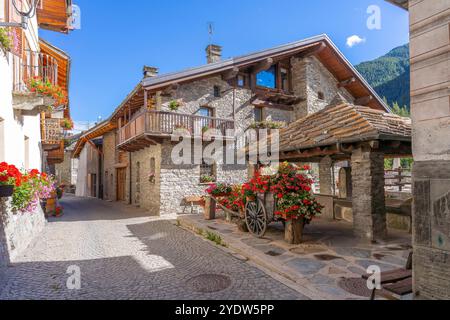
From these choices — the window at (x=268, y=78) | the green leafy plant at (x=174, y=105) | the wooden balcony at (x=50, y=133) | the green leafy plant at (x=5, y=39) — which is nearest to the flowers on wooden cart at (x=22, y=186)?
the green leafy plant at (x=5, y=39)

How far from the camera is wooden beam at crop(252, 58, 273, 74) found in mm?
15492

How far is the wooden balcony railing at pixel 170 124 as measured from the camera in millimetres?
12172

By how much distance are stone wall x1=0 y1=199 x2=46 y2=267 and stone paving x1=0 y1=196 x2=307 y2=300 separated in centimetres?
21

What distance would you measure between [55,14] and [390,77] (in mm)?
53766

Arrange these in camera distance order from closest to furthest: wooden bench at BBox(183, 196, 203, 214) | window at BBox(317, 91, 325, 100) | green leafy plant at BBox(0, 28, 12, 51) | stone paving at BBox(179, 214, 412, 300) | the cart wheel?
stone paving at BBox(179, 214, 412, 300) → green leafy plant at BBox(0, 28, 12, 51) → the cart wheel → wooden bench at BBox(183, 196, 203, 214) → window at BBox(317, 91, 325, 100)

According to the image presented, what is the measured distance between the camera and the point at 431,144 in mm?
3000

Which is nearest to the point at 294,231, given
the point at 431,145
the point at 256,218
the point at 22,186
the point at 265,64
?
the point at 256,218

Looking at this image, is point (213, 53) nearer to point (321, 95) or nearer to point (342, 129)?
point (321, 95)

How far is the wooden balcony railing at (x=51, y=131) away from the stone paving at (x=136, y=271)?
22.0 ft

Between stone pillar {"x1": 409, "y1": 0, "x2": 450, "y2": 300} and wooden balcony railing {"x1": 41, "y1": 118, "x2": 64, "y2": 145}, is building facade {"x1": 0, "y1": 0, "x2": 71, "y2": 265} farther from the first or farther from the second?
stone pillar {"x1": 409, "y1": 0, "x2": 450, "y2": 300}

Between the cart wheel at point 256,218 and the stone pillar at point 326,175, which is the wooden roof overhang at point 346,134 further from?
the stone pillar at point 326,175

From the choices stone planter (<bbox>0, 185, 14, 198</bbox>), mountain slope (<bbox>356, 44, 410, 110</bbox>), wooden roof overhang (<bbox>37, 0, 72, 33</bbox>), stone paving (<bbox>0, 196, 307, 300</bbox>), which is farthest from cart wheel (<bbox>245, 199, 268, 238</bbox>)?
mountain slope (<bbox>356, 44, 410, 110</bbox>)
